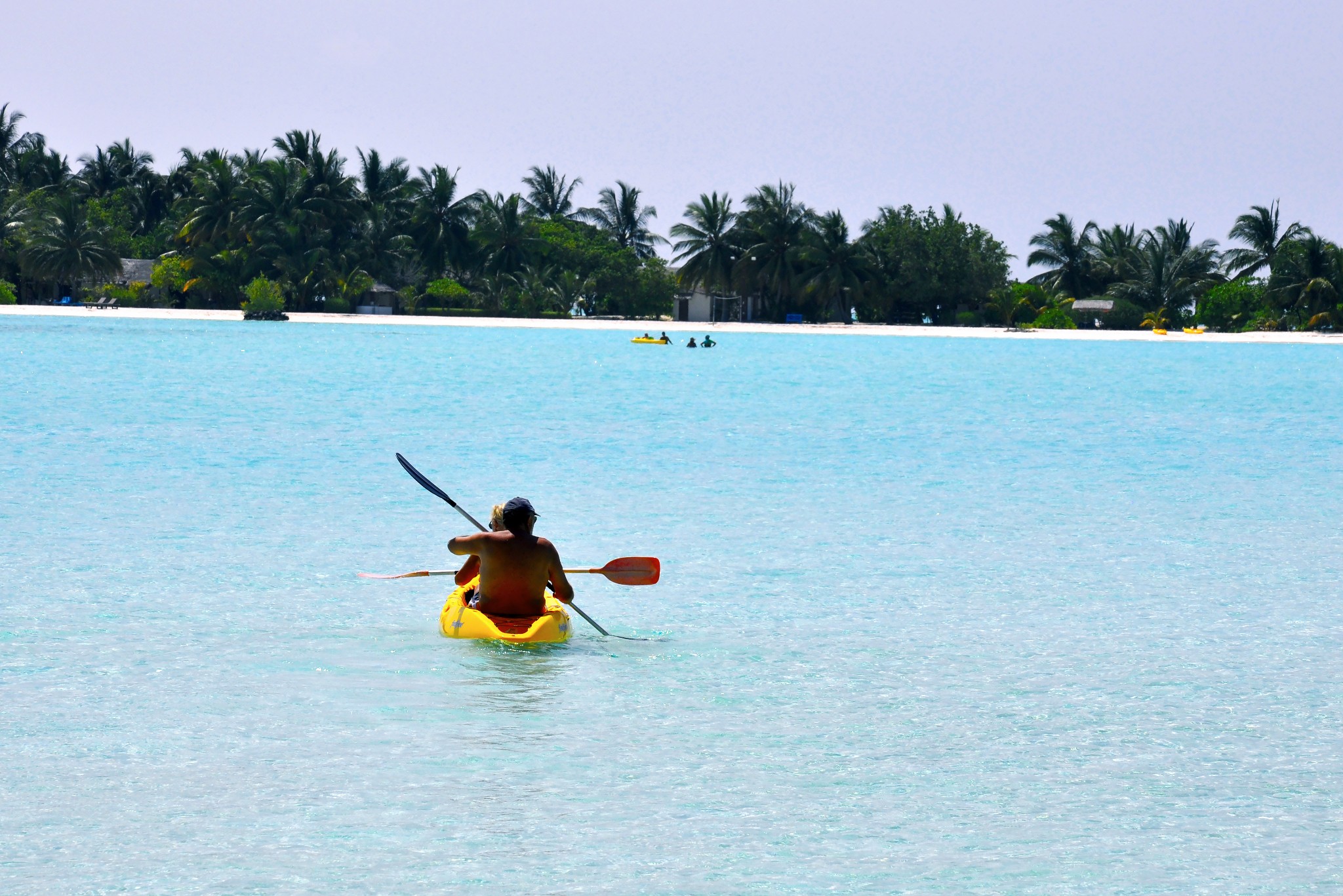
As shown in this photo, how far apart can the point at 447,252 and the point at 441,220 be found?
1.81 metres

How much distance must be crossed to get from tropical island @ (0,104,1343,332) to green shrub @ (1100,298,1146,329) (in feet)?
0.30

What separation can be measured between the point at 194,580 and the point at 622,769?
234 inches

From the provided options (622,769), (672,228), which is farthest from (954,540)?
(672,228)

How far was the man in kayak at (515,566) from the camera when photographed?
9.52 meters

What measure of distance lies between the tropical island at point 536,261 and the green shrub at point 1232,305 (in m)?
0.26

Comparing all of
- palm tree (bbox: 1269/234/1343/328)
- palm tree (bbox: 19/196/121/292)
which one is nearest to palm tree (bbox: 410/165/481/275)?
palm tree (bbox: 19/196/121/292)

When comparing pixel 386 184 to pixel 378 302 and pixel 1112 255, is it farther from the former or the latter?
pixel 1112 255

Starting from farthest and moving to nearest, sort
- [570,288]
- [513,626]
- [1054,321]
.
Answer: [570,288]
[1054,321]
[513,626]

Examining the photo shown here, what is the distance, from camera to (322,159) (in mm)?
87062

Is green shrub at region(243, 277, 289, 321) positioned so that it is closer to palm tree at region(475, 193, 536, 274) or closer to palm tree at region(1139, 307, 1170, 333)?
palm tree at region(475, 193, 536, 274)

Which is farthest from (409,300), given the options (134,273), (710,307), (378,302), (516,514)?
(516,514)

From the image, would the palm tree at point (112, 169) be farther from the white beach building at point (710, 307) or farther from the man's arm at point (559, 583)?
the man's arm at point (559, 583)

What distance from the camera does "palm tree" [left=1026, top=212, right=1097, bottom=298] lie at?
290 feet

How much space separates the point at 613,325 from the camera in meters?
Result: 86.8
